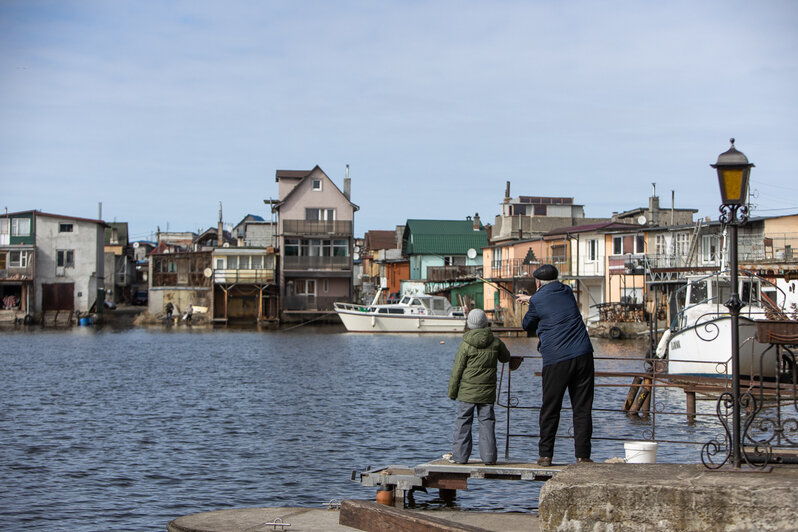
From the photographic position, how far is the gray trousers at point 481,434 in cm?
1104

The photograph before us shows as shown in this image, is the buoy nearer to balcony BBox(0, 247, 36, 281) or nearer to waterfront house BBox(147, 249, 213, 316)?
waterfront house BBox(147, 249, 213, 316)

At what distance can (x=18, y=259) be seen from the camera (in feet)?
247

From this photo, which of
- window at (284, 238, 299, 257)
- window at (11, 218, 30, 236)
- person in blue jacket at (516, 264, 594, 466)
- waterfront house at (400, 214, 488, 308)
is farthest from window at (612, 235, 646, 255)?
person in blue jacket at (516, 264, 594, 466)

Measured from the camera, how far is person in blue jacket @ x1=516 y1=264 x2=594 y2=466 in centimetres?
995

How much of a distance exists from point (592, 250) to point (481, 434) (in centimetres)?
5359

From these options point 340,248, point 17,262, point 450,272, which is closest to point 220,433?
point 340,248

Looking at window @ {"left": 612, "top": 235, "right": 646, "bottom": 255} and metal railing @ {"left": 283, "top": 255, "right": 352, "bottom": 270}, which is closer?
window @ {"left": 612, "top": 235, "right": 646, "bottom": 255}

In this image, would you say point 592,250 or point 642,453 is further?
point 592,250

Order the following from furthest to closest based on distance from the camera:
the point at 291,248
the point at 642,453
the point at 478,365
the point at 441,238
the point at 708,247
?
the point at 441,238, the point at 291,248, the point at 708,247, the point at 478,365, the point at 642,453

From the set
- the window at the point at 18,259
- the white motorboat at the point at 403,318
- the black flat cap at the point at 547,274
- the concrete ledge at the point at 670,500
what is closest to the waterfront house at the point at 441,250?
the white motorboat at the point at 403,318

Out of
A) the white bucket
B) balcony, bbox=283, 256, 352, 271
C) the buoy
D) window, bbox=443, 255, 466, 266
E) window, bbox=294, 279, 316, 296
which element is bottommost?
the buoy

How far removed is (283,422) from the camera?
893 inches

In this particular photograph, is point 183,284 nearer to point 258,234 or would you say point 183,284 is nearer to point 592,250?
point 258,234

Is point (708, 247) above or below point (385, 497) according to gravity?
above
